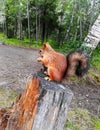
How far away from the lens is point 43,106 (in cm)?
203

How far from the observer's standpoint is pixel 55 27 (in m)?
15.4

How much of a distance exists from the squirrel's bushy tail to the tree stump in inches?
9.0

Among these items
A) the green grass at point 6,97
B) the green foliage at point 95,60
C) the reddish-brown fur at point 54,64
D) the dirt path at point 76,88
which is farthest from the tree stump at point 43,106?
the green foliage at point 95,60

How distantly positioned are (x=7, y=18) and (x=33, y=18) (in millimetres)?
3007

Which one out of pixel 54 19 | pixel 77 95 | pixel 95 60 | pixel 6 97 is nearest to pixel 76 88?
pixel 77 95

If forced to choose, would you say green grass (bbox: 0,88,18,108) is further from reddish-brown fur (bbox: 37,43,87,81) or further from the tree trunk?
the tree trunk

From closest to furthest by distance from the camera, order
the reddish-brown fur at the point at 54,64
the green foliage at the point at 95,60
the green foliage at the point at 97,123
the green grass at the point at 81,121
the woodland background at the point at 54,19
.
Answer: the reddish-brown fur at the point at 54,64 < the green grass at the point at 81,121 < the green foliage at the point at 97,123 < the green foliage at the point at 95,60 < the woodland background at the point at 54,19

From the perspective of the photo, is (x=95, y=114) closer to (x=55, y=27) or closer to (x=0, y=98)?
(x=0, y=98)

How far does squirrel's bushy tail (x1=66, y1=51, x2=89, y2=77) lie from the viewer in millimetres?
2358

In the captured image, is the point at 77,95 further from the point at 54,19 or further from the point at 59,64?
the point at 54,19

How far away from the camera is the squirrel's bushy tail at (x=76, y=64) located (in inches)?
92.9

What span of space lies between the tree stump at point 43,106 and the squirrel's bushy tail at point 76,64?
0.75ft

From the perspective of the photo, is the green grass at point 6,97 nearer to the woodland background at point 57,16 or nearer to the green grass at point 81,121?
the green grass at point 81,121

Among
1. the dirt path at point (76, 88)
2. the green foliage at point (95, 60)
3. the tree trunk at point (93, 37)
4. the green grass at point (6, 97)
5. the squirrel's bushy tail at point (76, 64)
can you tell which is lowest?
the green foliage at point (95, 60)
